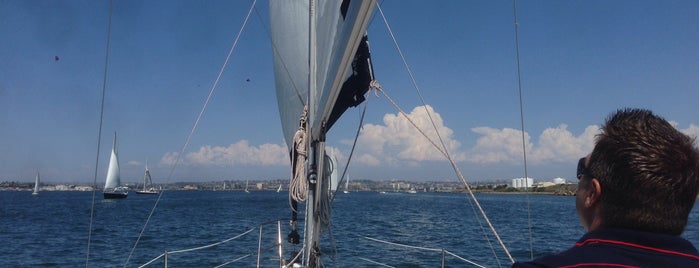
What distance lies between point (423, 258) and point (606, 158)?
11.7 meters

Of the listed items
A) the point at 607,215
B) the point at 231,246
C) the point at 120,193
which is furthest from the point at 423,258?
the point at 120,193

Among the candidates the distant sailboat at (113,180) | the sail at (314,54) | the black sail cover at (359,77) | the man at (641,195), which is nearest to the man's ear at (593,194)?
the man at (641,195)

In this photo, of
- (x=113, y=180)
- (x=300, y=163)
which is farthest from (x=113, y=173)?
(x=300, y=163)

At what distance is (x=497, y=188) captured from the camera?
117375 mm

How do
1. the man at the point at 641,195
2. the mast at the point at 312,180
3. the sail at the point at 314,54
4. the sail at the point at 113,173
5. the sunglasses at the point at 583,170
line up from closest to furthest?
the man at the point at 641,195 < the sunglasses at the point at 583,170 < the sail at the point at 314,54 < the mast at the point at 312,180 < the sail at the point at 113,173

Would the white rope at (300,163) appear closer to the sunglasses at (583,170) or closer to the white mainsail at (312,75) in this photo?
the white mainsail at (312,75)

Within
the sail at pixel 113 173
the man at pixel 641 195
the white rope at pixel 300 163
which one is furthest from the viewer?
the sail at pixel 113 173

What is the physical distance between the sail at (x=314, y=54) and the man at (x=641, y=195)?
1.13m

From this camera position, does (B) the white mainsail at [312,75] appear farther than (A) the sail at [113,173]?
No

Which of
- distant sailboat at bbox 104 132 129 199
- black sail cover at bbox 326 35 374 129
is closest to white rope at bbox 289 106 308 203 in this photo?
black sail cover at bbox 326 35 374 129

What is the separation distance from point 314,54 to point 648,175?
3006 millimetres

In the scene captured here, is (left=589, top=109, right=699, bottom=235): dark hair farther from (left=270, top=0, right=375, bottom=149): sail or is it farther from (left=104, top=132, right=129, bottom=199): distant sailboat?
(left=104, top=132, right=129, bottom=199): distant sailboat

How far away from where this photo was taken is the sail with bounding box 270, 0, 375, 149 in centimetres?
230

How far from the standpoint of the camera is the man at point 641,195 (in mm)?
920
